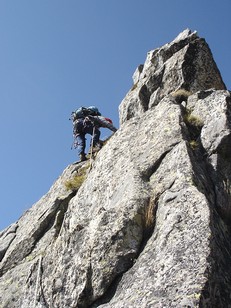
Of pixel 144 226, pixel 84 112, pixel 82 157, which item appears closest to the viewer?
pixel 144 226

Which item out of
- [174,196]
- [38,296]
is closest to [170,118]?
[174,196]

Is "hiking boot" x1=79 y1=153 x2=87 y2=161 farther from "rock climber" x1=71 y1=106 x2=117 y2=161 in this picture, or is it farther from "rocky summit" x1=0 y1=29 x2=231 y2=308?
"rocky summit" x1=0 y1=29 x2=231 y2=308

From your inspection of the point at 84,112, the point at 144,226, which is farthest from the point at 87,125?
the point at 144,226

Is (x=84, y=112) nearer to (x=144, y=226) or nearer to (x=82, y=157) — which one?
(x=82, y=157)

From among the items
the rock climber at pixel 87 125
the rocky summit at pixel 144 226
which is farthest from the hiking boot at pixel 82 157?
the rocky summit at pixel 144 226

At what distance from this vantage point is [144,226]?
11117mm

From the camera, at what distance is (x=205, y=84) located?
795 inches

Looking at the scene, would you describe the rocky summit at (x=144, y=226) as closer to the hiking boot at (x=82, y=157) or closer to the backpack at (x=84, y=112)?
the hiking boot at (x=82, y=157)

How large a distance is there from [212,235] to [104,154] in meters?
7.74

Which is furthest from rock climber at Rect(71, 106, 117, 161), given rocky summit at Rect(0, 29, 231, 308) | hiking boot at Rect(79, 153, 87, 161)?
rocky summit at Rect(0, 29, 231, 308)

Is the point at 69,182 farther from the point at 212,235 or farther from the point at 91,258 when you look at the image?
the point at 212,235

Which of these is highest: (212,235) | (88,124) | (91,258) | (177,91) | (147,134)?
(88,124)

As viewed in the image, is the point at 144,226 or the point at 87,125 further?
the point at 87,125

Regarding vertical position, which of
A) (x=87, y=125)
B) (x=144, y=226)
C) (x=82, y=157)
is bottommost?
(x=144, y=226)
